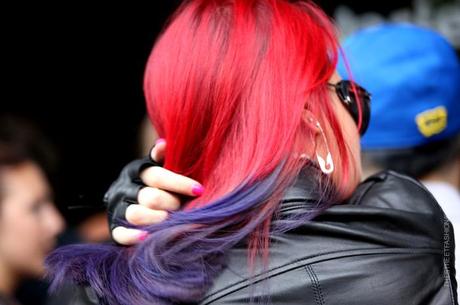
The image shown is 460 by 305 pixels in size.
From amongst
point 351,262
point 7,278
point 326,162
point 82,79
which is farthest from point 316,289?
point 82,79

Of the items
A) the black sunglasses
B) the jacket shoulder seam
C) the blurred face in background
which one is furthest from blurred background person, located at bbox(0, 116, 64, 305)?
the jacket shoulder seam

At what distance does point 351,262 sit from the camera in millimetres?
1114

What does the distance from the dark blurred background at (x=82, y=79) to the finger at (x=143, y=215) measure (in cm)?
274

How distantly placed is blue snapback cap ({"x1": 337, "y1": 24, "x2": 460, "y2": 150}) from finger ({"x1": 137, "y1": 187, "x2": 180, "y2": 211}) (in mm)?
699

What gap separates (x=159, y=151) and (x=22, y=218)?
1.38m

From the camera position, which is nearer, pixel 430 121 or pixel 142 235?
pixel 142 235

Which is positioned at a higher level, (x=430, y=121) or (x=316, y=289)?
(x=316, y=289)

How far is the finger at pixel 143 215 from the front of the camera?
4.02 ft

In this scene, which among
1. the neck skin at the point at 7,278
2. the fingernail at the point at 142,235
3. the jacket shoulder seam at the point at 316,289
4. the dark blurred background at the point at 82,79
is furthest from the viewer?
the dark blurred background at the point at 82,79

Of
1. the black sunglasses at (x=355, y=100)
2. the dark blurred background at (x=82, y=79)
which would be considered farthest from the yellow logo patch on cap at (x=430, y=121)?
the dark blurred background at (x=82, y=79)

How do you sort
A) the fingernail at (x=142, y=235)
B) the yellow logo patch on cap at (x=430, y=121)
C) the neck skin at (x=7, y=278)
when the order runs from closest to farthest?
the fingernail at (x=142, y=235)
the yellow logo patch on cap at (x=430, y=121)
the neck skin at (x=7, y=278)

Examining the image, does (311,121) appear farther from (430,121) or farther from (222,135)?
(430,121)

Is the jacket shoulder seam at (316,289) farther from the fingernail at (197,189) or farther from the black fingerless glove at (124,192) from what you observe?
the black fingerless glove at (124,192)

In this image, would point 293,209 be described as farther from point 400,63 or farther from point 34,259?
point 34,259
